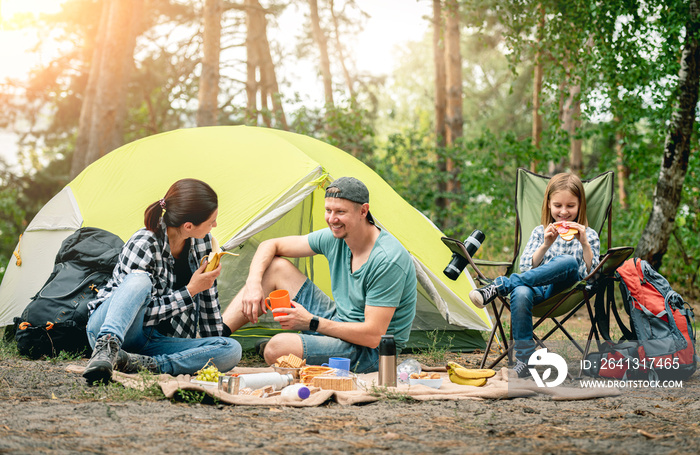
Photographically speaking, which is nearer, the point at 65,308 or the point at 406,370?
the point at 406,370

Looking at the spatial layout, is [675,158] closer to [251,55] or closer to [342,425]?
[342,425]

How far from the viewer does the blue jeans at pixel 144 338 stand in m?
2.52

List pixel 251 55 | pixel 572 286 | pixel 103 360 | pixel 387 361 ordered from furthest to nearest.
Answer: pixel 251 55
pixel 572 286
pixel 387 361
pixel 103 360

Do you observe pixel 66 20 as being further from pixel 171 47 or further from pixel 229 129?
pixel 229 129

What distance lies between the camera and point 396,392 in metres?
2.47

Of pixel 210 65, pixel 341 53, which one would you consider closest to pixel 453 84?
pixel 210 65

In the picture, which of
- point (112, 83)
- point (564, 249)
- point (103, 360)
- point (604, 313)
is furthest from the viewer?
point (112, 83)

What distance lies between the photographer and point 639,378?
2.99m

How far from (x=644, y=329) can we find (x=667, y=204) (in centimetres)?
283

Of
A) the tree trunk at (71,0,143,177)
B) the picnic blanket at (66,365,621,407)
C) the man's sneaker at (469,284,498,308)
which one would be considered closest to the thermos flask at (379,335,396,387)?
the picnic blanket at (66,365,621,407)

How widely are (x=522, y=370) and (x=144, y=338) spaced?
5.67ft

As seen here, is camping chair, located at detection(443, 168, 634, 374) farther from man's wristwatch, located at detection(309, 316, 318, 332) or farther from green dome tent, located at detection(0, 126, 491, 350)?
man's wristwatch, located at detection(309, 316, 318, 332)

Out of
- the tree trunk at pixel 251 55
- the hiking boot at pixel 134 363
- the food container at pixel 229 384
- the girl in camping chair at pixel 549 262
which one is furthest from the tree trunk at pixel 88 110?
the girl in camping chair at pixel 549 262

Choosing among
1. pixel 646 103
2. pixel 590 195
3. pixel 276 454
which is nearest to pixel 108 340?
pixel 276 454
